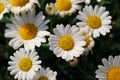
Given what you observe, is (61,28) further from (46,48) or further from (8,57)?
(8,57)

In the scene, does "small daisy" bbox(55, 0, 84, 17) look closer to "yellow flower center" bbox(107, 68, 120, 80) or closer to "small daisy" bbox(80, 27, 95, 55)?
"small daisy" bbox(80, 27, 95, 55)

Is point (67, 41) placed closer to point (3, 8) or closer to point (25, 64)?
point (25, 64)

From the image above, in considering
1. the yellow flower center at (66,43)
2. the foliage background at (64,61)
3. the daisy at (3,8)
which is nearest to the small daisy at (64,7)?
the foliage background at (64,61)

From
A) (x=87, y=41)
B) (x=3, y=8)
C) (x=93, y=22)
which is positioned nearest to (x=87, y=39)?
(x=87, y=41)

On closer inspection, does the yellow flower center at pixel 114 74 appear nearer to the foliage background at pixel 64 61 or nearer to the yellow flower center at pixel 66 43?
the foliage background at pixel 64 61

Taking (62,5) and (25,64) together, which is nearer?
(25,64)
